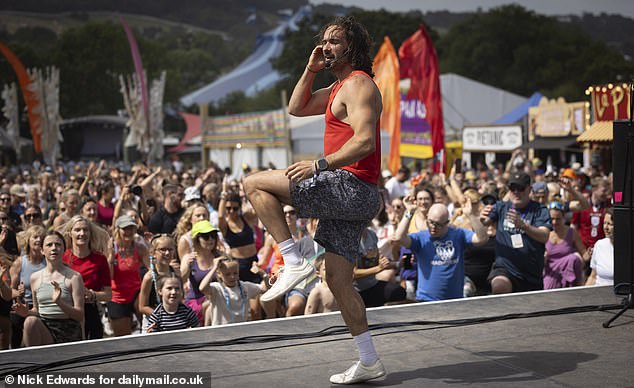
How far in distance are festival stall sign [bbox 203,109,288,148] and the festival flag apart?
14671 mm

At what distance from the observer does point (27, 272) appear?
7289mm

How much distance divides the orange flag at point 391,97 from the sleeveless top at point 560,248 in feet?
25.0

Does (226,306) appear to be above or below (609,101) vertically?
below

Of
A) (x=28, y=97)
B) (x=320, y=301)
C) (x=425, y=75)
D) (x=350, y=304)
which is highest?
(x=28, y=97)

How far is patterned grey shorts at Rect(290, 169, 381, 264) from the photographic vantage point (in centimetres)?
427

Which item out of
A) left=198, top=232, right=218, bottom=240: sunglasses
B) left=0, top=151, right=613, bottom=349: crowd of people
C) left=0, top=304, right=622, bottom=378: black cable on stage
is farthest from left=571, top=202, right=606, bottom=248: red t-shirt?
left=198, top=232, right=218, bottom=240: sunglasses

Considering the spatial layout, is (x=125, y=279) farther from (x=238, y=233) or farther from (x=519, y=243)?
(x=519, y=243)

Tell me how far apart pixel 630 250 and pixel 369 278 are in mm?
2855

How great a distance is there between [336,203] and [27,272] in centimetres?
400

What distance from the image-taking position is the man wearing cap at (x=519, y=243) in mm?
7801

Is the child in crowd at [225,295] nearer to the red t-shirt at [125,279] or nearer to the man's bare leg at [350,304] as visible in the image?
the red t-shirt at [125,279]

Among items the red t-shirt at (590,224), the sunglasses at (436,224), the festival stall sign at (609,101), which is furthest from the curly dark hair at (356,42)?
the festival stall sign at (609,101)

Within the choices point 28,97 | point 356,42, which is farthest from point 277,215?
point 28,97

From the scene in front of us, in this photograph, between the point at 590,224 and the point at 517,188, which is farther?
the point at 590,224
